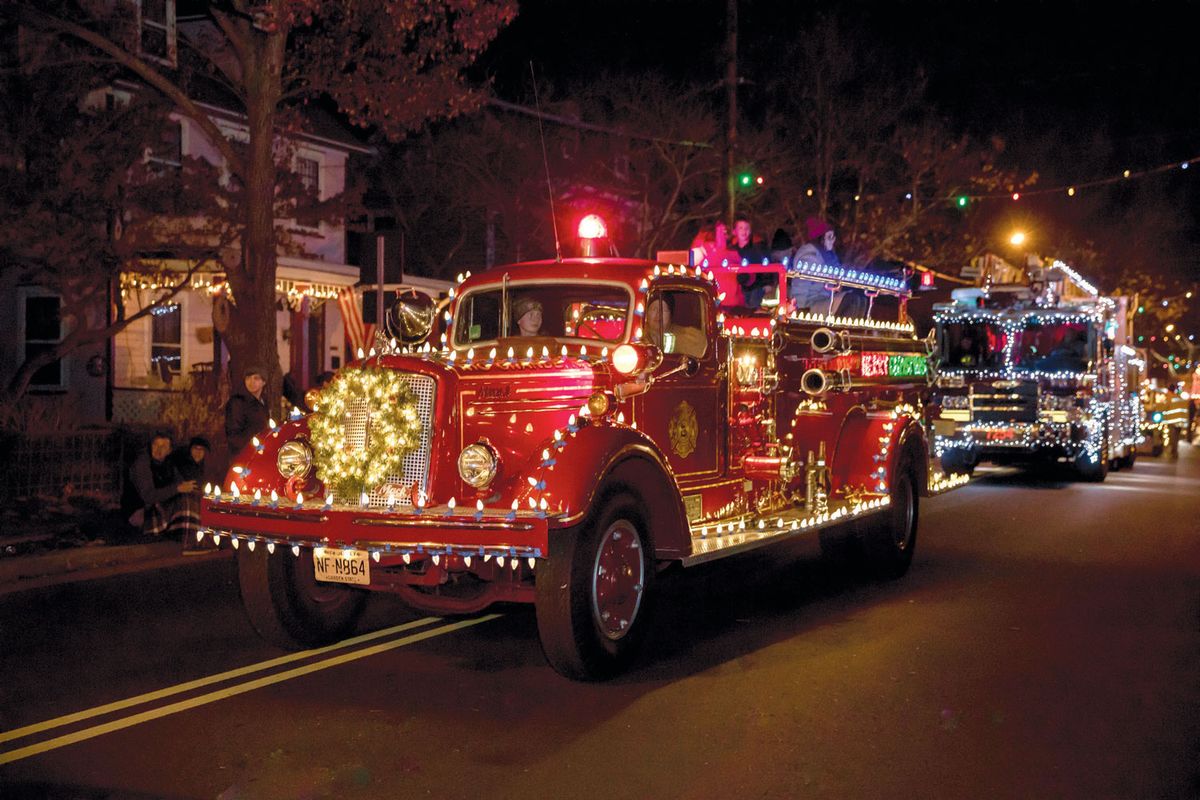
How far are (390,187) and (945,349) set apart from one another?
15.8m

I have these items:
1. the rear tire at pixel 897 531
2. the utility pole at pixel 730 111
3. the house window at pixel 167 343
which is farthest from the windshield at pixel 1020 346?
the house window at pixel 167 343

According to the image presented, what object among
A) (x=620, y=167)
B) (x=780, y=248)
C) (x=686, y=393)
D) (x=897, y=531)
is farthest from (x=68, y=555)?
(x=620, y=167)

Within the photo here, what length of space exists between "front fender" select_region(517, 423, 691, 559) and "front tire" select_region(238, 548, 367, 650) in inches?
61.4

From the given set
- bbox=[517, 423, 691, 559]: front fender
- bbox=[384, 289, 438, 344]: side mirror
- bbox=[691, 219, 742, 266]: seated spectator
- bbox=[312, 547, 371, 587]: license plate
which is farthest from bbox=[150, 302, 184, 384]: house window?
bbox=[517, 423, 691, 559]: front fender

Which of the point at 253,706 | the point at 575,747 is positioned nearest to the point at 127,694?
the point at 253,706

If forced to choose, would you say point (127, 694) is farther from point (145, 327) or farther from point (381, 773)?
point (145, 327)

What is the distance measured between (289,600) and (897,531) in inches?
205

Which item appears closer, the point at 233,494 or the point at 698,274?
the point at 233,494

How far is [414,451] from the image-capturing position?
665 centimetres

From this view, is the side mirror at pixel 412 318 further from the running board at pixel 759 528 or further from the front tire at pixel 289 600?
the running board at pixel 759 528

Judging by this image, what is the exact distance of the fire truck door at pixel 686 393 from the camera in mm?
7617

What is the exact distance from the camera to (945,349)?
20.0 metres

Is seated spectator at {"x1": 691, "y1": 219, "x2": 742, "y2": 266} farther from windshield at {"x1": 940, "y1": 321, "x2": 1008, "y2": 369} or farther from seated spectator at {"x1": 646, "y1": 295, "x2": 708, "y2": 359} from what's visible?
windshield at {"x1": 940, "y1": 321, "x2": 1008, "y2": 369}

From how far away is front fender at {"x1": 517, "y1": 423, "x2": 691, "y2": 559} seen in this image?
621 cm
